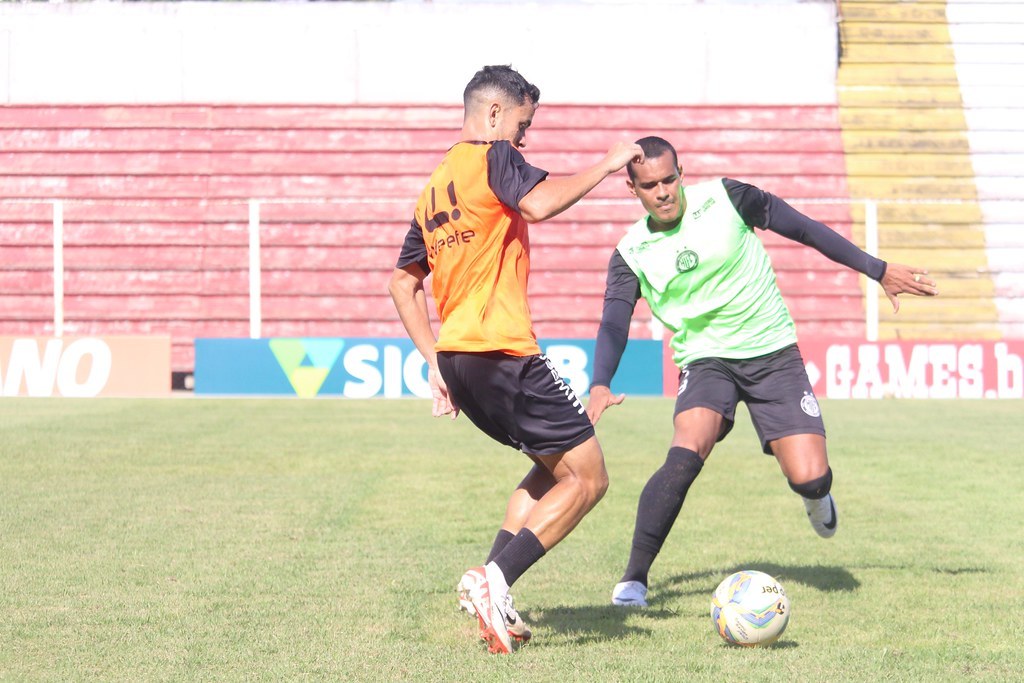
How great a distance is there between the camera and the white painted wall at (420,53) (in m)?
27.2

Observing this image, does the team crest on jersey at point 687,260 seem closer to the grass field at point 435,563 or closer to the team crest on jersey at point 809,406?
the team crest on jersey at point 809,406

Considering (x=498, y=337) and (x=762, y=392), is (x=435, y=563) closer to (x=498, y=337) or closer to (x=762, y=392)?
(x=762, y=392)

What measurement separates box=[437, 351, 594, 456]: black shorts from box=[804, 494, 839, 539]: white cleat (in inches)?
76.2

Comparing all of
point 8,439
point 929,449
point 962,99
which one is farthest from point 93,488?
point 962,99

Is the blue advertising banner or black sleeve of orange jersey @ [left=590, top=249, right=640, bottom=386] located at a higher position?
black sleeve of orange jersey @ [left=590, top=249, right=640, bottom=386]

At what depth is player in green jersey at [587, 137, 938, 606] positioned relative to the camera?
21.2 ft

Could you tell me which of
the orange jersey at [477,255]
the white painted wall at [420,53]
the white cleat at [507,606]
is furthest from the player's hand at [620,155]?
the white painted wall at [420,53]

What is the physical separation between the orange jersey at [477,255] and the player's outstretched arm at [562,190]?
9.6 inches

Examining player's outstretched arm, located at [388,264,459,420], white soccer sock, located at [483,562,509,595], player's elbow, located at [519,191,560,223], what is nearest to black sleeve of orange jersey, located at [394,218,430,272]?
player's outstretched arm, located at [388,264,459,420]

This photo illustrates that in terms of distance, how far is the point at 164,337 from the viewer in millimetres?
21438

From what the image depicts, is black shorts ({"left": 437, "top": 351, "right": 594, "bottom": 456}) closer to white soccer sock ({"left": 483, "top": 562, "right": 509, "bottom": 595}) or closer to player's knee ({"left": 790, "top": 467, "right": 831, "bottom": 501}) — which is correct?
white soccer sock ({"left": 483, "top": 562, "right": 509, "bottom": 595})

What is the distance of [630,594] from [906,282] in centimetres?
190

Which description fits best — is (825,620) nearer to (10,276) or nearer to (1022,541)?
(1022,541)

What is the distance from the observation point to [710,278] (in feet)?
22.0
